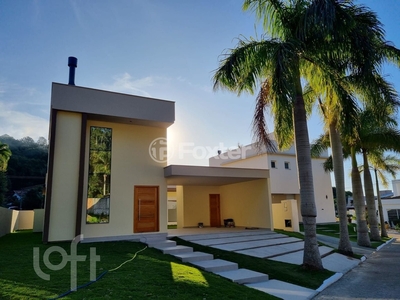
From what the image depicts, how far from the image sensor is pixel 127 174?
1242 cm

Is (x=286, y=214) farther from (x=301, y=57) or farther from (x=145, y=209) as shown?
(x=301, y=57)

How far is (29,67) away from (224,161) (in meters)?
20.2

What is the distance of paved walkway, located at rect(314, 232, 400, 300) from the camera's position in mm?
6824

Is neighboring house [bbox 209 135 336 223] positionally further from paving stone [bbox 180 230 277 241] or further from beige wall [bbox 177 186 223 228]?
paving stone [bbox 180 230 277 241]

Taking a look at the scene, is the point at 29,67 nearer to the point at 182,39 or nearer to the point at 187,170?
the point at 182,39

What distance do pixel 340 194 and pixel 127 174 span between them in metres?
9.94

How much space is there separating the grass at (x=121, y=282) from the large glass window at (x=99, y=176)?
316cm

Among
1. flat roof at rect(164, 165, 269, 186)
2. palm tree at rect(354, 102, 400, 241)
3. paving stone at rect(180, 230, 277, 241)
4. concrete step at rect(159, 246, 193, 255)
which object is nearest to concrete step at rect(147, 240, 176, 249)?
concrete step at rect(159, 246, 193, 255)

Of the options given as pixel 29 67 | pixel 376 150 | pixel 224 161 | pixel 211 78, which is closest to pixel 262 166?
pixel 224 161

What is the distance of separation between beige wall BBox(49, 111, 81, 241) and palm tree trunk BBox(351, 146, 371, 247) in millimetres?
15336

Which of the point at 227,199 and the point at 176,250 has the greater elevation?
the point at 227,199

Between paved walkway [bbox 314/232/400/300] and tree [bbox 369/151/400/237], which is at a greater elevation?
tree [bbox 369/151/400/237]

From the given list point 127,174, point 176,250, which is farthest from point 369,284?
point 127,174

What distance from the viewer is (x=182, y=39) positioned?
1142 centimetres
